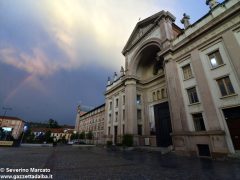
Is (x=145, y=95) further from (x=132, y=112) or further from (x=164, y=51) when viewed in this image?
(x=164, y=51)

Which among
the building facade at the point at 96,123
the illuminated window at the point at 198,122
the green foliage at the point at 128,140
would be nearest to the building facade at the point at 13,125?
the building facade at the point at 96,123

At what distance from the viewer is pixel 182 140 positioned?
14047 mm

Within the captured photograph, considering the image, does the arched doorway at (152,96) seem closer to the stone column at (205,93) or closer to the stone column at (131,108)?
the stone column at (131,108)

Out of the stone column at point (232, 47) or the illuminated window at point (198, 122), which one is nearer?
the stone column at point (232, 47)

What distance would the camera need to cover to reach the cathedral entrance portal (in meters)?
20.9

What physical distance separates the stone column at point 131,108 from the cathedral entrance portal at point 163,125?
3.88 m

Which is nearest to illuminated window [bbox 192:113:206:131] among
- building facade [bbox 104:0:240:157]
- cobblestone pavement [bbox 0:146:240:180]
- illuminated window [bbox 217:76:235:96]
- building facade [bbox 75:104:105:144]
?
building facade [bbox 104:0:240:157]

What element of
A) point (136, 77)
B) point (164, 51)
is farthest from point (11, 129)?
point (164, 51)

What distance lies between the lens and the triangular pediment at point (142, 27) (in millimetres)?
22531

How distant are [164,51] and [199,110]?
9.00m

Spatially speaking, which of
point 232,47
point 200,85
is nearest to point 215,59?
point 232,47

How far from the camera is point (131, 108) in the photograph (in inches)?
966

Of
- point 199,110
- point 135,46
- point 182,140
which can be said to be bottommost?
point 182,140

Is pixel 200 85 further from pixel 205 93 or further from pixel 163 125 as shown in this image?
pixel 163 125
